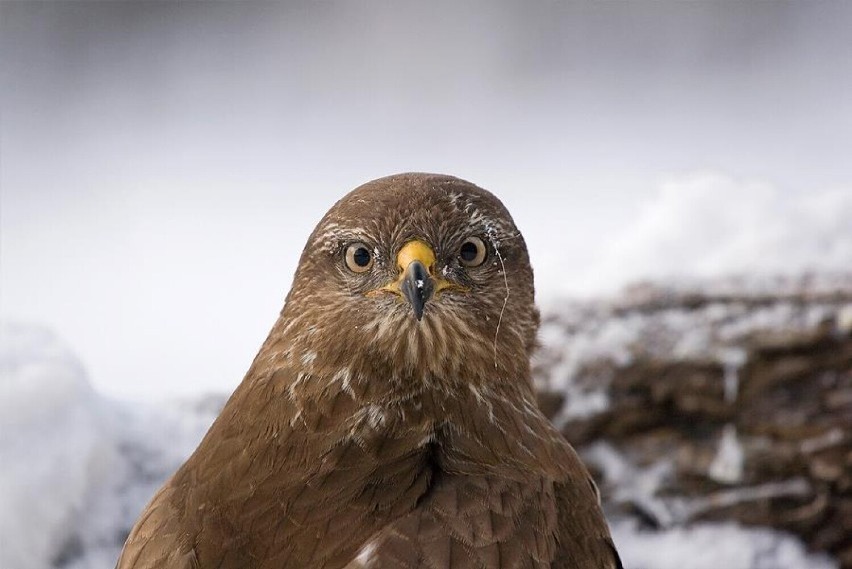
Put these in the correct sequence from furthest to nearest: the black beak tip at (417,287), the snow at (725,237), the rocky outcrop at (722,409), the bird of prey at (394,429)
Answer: the snow at (725,237)
the rocky outcrop at (722,409)
the black beak tip at (417,287)
the bird of prey at (394,429)

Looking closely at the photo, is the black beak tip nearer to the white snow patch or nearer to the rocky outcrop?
the rocky outcrop

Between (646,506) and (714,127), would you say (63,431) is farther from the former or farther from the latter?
(714,127)

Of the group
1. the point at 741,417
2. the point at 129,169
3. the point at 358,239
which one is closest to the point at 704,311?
the point at 741,417

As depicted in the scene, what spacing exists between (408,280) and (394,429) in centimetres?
38

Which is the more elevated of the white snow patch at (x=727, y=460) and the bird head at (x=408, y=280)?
the bird head at (x=408, y=280)

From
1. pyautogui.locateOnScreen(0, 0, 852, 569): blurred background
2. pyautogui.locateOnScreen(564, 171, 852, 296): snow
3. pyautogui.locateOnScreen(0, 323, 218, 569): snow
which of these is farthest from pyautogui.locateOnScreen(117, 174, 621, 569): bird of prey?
pyautogui.locateOnScreen(564, 171, 852, 296): snow

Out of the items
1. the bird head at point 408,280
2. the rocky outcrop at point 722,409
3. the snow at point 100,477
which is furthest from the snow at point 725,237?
the bird head at point 408,280

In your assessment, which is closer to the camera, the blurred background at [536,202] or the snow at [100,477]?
the snow at [100,477]

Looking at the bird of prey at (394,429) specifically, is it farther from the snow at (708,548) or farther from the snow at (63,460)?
the snow at (708,548)

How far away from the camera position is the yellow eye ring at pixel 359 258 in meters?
2.76

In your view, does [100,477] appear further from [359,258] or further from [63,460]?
[359,258]

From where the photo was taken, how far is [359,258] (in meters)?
2.78

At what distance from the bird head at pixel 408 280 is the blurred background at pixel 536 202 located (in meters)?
1.18

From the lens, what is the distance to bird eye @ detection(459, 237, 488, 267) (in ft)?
9.14
